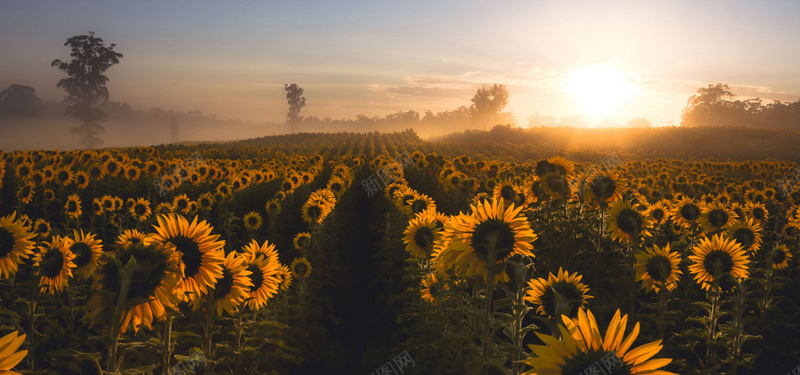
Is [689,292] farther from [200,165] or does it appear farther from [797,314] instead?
[200,165]

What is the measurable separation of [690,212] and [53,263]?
8215 mm

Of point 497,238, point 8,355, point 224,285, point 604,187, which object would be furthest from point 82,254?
point 604,187

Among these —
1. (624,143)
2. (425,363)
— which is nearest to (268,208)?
(425,363)

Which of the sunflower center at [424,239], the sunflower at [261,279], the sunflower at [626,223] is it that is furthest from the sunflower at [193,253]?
the sunflower at [626,223]

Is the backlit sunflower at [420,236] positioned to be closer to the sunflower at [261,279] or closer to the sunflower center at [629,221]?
the sunflower at [261,279]

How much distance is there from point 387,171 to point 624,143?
5279 cm

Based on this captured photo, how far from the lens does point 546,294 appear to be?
363 cm

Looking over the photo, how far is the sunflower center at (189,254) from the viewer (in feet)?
9.40

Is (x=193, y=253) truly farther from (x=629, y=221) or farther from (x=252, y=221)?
(x=252, y=221)

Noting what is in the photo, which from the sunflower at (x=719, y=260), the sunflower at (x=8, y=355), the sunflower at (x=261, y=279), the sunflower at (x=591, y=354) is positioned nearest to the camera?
the sunflower at (x=8, y=355)

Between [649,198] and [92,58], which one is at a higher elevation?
[92,58]

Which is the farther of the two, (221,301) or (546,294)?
(546,294)

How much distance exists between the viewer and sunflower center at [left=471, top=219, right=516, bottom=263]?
2.82 meters

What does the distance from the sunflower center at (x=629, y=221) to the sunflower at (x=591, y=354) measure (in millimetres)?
4514
